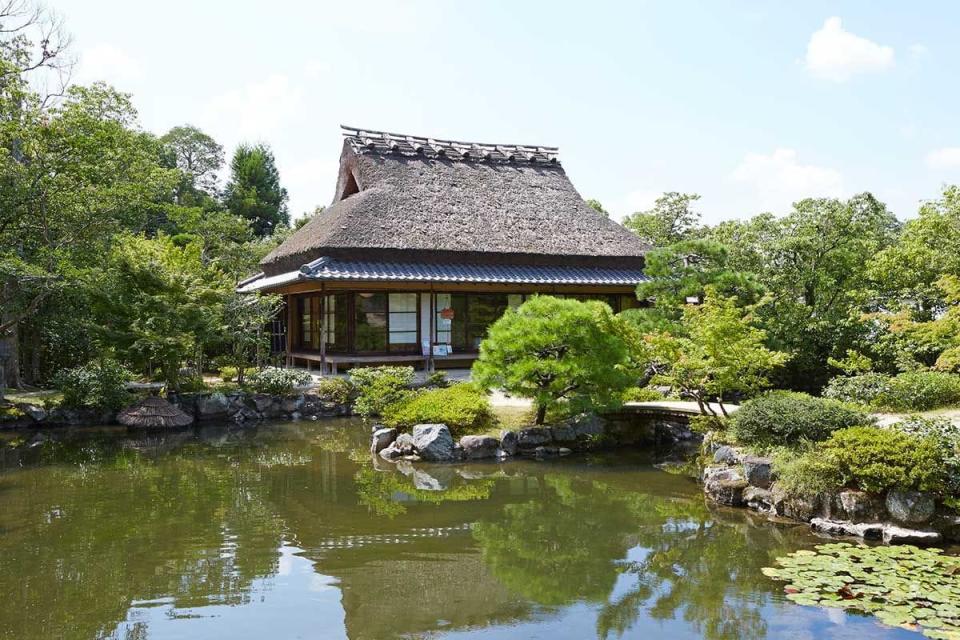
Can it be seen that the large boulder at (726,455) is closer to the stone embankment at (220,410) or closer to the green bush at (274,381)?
the stone embankment at (220,410)

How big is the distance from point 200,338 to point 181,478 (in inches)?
221

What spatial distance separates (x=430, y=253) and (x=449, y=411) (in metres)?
7.43

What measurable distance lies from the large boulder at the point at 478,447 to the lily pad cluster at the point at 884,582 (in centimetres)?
539

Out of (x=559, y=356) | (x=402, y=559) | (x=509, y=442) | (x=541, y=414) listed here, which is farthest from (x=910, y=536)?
(x=541, y=414)

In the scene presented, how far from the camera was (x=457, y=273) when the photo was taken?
18.0m

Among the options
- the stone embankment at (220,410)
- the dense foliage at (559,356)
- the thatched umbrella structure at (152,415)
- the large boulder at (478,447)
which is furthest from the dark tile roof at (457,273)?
the large boulder at (478,447)

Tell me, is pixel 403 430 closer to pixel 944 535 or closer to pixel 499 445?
pixel 499 445

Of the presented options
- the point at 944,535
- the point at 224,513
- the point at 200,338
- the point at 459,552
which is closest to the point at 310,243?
the point at 200,338

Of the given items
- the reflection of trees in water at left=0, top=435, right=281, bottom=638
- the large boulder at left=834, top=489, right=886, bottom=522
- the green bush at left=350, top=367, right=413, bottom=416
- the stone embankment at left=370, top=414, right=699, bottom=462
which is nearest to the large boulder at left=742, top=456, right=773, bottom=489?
the large boulder at left=834, top=489, right=886, bottom=522

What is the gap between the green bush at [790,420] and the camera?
28.4 ft

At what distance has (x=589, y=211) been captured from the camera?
2245 centimetres

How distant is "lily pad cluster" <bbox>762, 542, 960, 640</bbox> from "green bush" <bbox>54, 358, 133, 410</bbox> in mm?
12497

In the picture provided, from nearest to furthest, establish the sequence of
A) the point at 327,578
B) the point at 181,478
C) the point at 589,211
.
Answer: the point at 327,578, the point at 181,478, the point at 589,211

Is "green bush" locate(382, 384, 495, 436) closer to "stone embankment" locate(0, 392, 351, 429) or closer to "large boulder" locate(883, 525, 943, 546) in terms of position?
"stone embankment" locate(0, 392, 351, 429)
